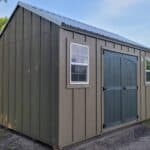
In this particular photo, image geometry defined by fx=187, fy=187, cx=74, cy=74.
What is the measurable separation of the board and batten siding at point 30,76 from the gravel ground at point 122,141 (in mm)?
996

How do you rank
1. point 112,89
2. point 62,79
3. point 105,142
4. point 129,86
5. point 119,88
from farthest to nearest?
point 129,86, point 119,88, point 112,89, point 105,142, point 62,79

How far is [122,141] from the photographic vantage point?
4980mm

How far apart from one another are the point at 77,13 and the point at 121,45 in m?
5.46

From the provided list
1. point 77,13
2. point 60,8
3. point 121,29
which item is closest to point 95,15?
point 77,13

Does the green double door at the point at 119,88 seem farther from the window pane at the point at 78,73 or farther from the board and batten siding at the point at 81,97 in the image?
the window pane at the point at 78,73

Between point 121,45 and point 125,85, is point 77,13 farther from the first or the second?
point 125,85

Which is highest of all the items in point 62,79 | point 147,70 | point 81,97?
point 147,70

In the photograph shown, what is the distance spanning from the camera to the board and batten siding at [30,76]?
4.45 metres

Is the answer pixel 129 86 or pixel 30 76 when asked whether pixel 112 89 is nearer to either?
Result: pixel 129 86

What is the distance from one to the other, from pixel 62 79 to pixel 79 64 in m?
0.74

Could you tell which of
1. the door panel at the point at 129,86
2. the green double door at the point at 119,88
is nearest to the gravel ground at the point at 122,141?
the green double door at the point at 119,88

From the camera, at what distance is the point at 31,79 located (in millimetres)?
5129

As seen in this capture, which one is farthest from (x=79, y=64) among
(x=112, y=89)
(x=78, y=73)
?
(x=112, y=89)

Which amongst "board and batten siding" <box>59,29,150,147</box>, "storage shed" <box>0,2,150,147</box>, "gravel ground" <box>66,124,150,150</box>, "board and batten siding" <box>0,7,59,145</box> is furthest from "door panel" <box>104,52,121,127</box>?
"board and batten siding" <box>0,7,59,145</box>
